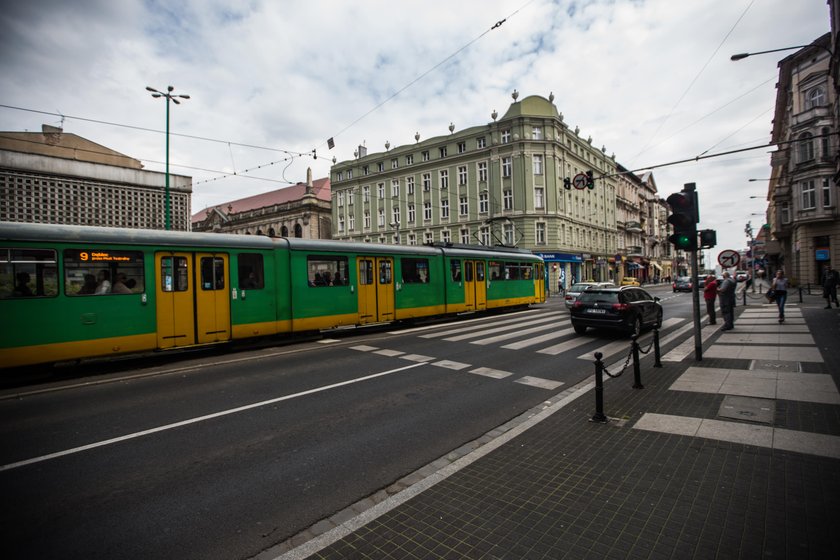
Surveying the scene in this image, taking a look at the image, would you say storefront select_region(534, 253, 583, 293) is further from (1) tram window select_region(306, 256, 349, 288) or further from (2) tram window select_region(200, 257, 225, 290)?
(2) tram window select_region(200, 257, 225, 290)

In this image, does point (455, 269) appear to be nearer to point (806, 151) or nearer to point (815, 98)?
point (815, 98)

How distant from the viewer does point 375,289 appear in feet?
45.9

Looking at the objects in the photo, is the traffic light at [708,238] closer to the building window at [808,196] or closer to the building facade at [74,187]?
the building facade at [74,187]

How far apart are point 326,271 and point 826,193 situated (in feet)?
124

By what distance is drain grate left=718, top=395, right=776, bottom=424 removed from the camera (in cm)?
511

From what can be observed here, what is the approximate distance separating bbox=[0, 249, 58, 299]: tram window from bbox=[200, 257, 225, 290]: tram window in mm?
2738

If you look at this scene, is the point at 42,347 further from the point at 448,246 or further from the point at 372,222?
the point at 372,222

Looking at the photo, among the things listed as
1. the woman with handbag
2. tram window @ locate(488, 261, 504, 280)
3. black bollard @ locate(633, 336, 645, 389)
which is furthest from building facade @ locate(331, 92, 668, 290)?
black bollard @ locate(633, 336, 645, 389)

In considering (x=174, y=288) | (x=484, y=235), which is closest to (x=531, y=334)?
(x=174, y=288)

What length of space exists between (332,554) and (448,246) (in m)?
15.1

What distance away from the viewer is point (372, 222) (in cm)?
5206

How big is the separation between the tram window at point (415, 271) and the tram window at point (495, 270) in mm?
4359

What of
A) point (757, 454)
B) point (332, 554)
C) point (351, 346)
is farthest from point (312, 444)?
point (351, 346)

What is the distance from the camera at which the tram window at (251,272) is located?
34.7 ft
